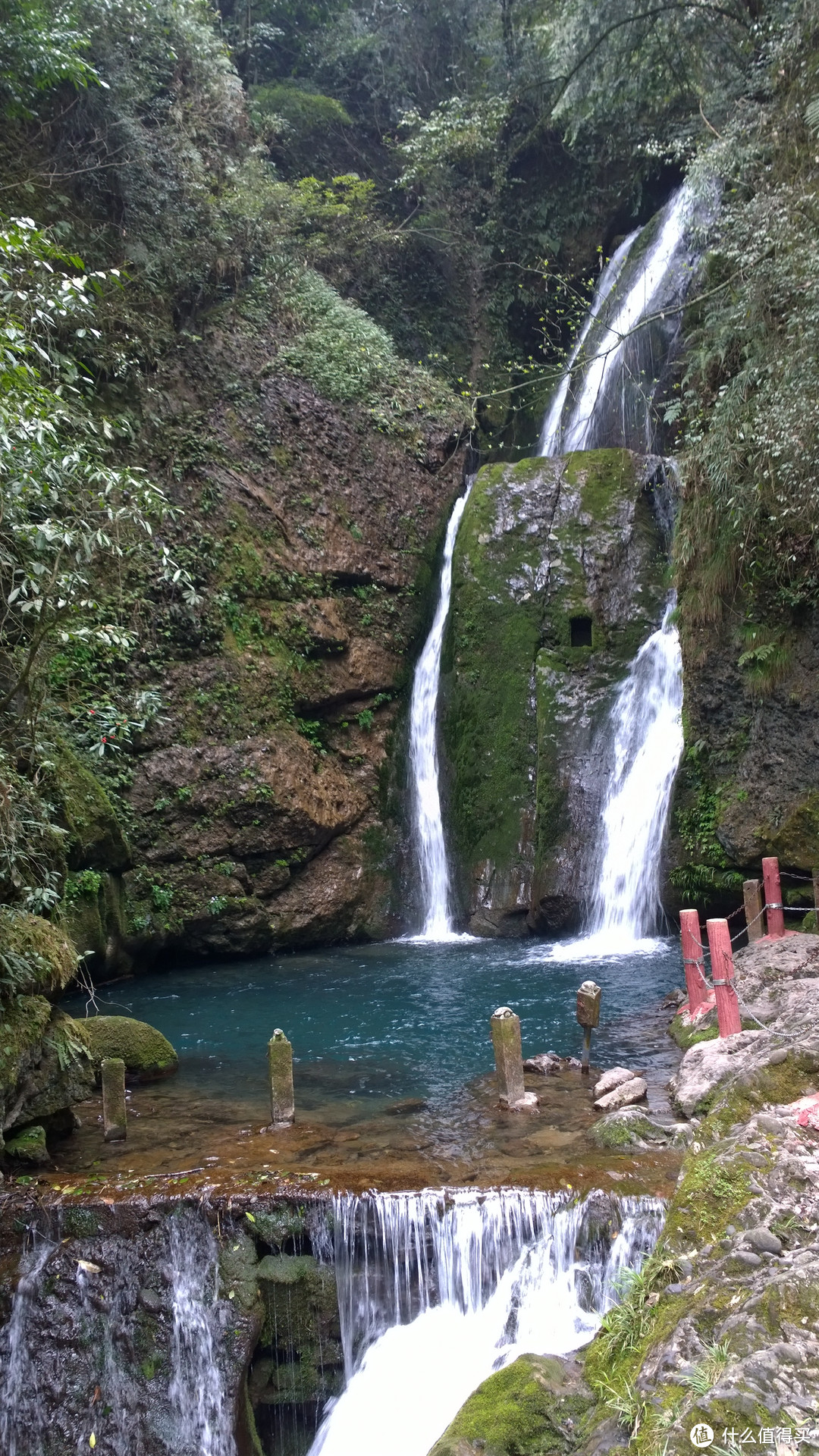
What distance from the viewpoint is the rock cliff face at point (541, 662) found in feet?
49.5

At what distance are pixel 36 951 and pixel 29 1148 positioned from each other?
138cm

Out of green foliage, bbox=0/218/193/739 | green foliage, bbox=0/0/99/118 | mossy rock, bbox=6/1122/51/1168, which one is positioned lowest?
mossy rock, bbox=6/1122/51/1168

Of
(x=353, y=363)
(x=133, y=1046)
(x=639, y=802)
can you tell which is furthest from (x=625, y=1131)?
(x=353, y=363)

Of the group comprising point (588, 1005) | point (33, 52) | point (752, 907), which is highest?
point (33, 52)

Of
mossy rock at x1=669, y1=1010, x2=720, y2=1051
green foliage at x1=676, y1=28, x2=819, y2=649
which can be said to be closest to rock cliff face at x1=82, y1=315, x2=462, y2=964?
green foliage at x1=676, y1=28, x2=819, y2=649

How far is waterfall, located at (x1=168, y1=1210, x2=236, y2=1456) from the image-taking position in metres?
5.77

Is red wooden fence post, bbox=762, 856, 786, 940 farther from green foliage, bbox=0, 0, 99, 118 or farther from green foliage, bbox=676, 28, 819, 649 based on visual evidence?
green foliage, bbox=0, 0, 99, 118

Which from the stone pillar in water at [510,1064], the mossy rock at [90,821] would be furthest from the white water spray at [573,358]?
the stone pillar in water at [510,1064]

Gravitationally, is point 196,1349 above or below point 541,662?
below

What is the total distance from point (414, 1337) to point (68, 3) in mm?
18208

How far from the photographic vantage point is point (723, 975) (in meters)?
7.21

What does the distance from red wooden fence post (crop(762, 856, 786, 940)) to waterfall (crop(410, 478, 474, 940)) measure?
6.39 metres

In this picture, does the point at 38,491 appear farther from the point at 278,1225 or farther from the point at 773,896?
the point at 773,896

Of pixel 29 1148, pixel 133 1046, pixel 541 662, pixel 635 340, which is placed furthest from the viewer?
pixel 635 340
